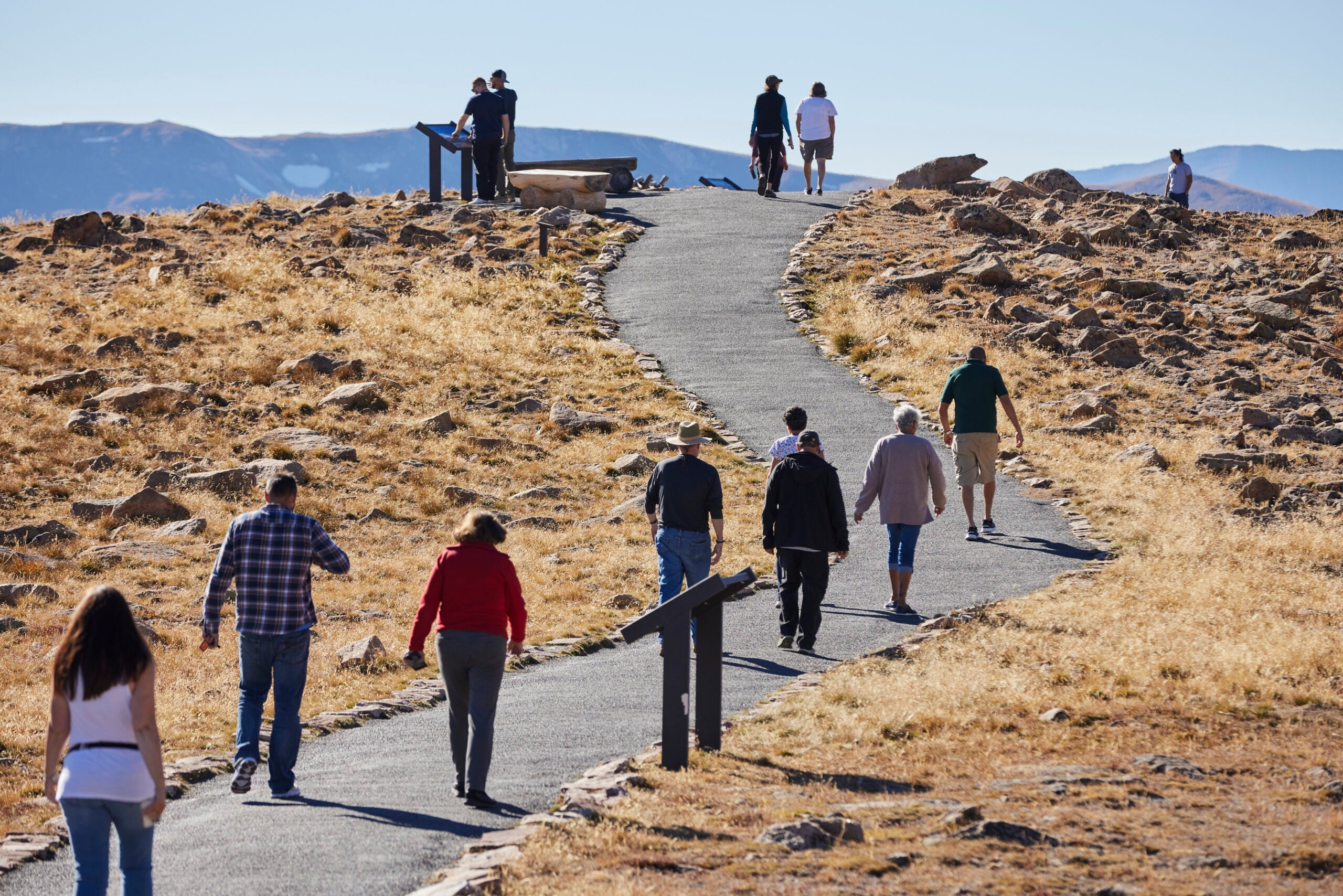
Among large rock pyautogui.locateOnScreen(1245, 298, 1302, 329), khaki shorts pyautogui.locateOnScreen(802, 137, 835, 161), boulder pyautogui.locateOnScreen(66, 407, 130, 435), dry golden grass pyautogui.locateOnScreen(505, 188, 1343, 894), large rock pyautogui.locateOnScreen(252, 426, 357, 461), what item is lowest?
dry golden grass pyautogui.locateOnScreen(505, 188, 1343, 894)

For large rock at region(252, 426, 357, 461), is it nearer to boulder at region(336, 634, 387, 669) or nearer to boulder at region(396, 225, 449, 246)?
boulder at region(336, 634, 387, 669)

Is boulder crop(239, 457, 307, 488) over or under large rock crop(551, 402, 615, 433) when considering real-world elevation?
under

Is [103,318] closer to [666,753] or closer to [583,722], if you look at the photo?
[583,722]

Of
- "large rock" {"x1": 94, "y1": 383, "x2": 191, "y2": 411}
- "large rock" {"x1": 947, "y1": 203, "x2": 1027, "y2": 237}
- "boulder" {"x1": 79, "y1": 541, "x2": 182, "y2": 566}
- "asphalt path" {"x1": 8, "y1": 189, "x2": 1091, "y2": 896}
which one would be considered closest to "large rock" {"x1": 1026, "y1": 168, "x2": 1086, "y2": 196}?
"large rock" {"x1": 947, "y1": 203, "x2": 1027, "y2": 237}

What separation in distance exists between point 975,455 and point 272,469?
10156 mm

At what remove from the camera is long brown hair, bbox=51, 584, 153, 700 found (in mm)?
5258

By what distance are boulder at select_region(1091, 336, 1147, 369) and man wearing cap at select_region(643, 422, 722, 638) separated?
16.6 meters

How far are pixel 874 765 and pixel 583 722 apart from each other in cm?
244

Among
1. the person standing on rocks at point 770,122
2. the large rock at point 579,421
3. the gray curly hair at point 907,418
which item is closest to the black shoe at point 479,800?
the gray curly hair at point 907,418

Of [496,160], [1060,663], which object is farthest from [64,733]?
[496,160]

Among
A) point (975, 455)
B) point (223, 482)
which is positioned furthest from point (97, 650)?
point (223, 482)

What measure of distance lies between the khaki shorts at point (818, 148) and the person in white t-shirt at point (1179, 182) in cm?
1236

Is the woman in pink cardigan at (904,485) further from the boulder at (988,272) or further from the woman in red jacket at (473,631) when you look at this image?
the boulder at (988,272)

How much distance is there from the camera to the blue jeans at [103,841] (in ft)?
17.0
